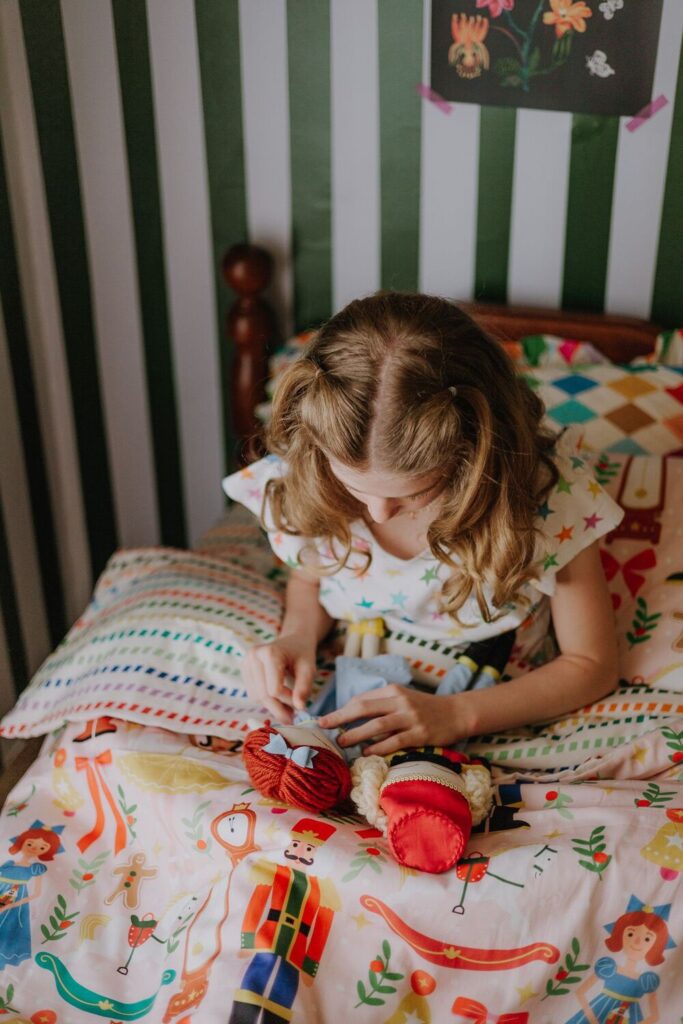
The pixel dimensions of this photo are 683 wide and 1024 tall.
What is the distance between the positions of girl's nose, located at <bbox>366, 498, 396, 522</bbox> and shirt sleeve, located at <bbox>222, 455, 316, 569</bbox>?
215 mm

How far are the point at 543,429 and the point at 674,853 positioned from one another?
0.53 m

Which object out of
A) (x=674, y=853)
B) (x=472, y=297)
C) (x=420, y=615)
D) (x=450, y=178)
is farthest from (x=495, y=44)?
(x=674, y=853)

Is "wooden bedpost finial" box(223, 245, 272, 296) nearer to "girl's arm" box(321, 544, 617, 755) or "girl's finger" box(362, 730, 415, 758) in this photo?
"girl's arm" box(321, 544, 617, 755)

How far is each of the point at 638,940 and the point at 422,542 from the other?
52 centimetres

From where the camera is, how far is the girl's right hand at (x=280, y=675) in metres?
1.22

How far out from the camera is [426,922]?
0.96 metres

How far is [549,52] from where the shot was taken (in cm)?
155

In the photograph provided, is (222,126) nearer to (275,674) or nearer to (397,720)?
(275,674)

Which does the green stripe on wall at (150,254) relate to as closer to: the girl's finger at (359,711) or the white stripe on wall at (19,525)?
the white stripe on wall at (19,525)

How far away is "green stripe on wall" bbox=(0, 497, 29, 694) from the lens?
1.84 meters

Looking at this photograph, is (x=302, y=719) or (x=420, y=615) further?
(x=420, y=615)

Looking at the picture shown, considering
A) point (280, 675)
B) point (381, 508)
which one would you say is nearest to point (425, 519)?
point (381, 508)

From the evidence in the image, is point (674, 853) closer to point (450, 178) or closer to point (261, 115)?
point (450, 178)

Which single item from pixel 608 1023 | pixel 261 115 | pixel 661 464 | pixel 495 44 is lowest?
pixel 608 1023
